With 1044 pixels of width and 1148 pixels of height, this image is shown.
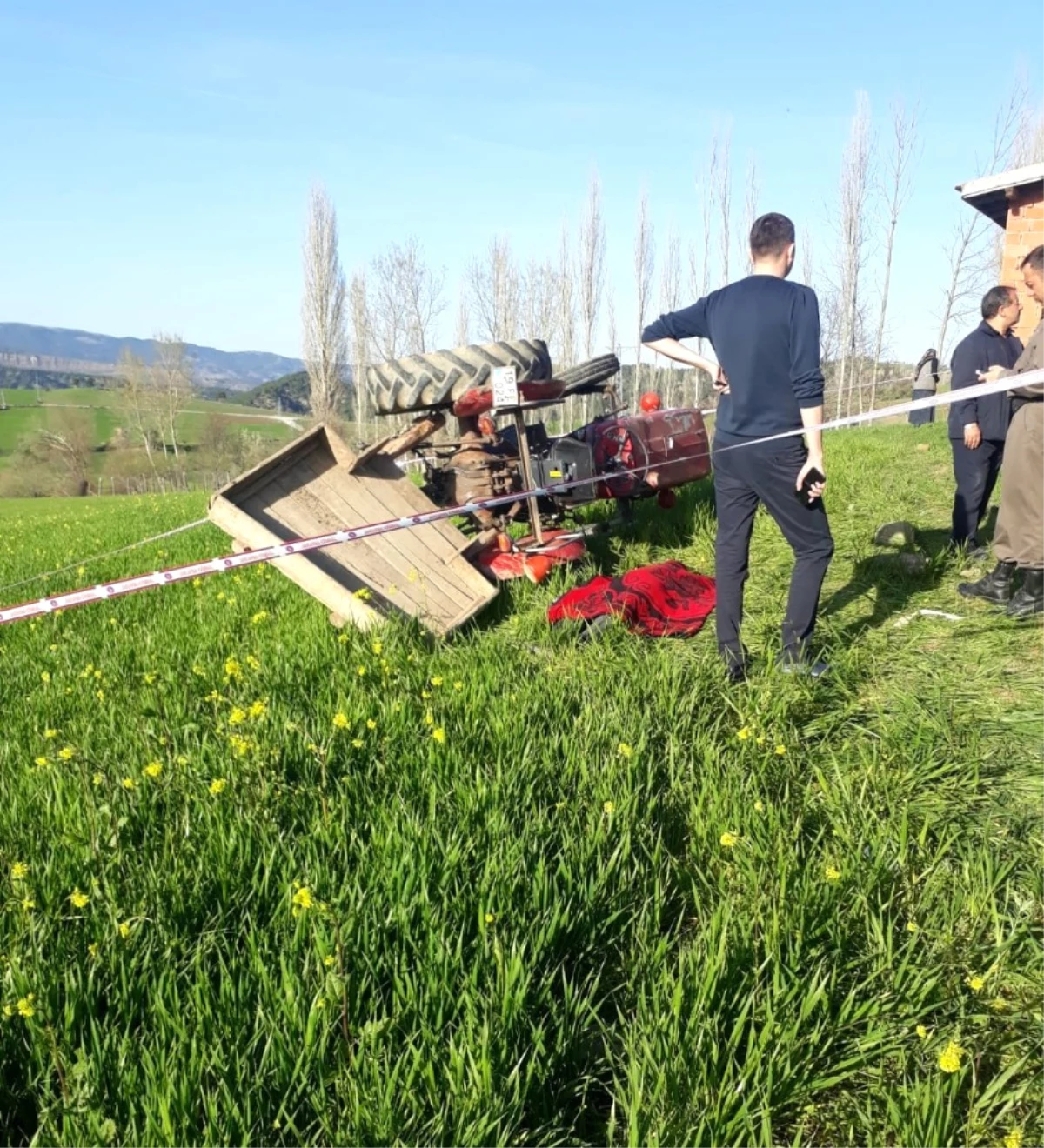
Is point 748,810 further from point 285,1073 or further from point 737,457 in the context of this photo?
point 737,457

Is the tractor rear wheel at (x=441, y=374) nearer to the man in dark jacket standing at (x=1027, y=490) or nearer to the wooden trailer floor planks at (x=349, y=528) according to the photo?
the wooden trailer floor planks at (x=349, y=528)

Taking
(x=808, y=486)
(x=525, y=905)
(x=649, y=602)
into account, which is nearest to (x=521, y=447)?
(x=649, y=602)

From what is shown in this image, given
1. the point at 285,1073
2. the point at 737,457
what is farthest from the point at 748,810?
the point at 737,457

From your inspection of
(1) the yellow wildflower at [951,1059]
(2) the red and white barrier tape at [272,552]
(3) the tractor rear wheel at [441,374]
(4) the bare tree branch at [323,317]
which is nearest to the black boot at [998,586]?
(2) the red and white barrier tape at [272,552]

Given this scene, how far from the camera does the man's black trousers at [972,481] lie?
5766 millimetres

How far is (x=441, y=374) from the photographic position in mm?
5949

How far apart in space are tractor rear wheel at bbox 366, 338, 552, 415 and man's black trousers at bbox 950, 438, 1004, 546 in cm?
319

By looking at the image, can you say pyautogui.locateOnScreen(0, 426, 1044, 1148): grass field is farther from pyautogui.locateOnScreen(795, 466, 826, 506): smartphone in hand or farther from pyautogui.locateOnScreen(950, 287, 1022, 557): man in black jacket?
pyautogui.locateOnScreen(950, 287, 1022, 557): man in black jacket

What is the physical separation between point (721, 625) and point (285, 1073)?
9.76 feet

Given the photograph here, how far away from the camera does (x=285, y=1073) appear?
1525 millimetres

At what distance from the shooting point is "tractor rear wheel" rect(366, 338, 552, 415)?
594 centimetres

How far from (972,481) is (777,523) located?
2862 millimetres

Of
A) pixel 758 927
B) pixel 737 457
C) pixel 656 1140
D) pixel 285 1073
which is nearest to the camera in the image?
pixel 656 1140

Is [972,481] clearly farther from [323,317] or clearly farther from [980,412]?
[323,317]
